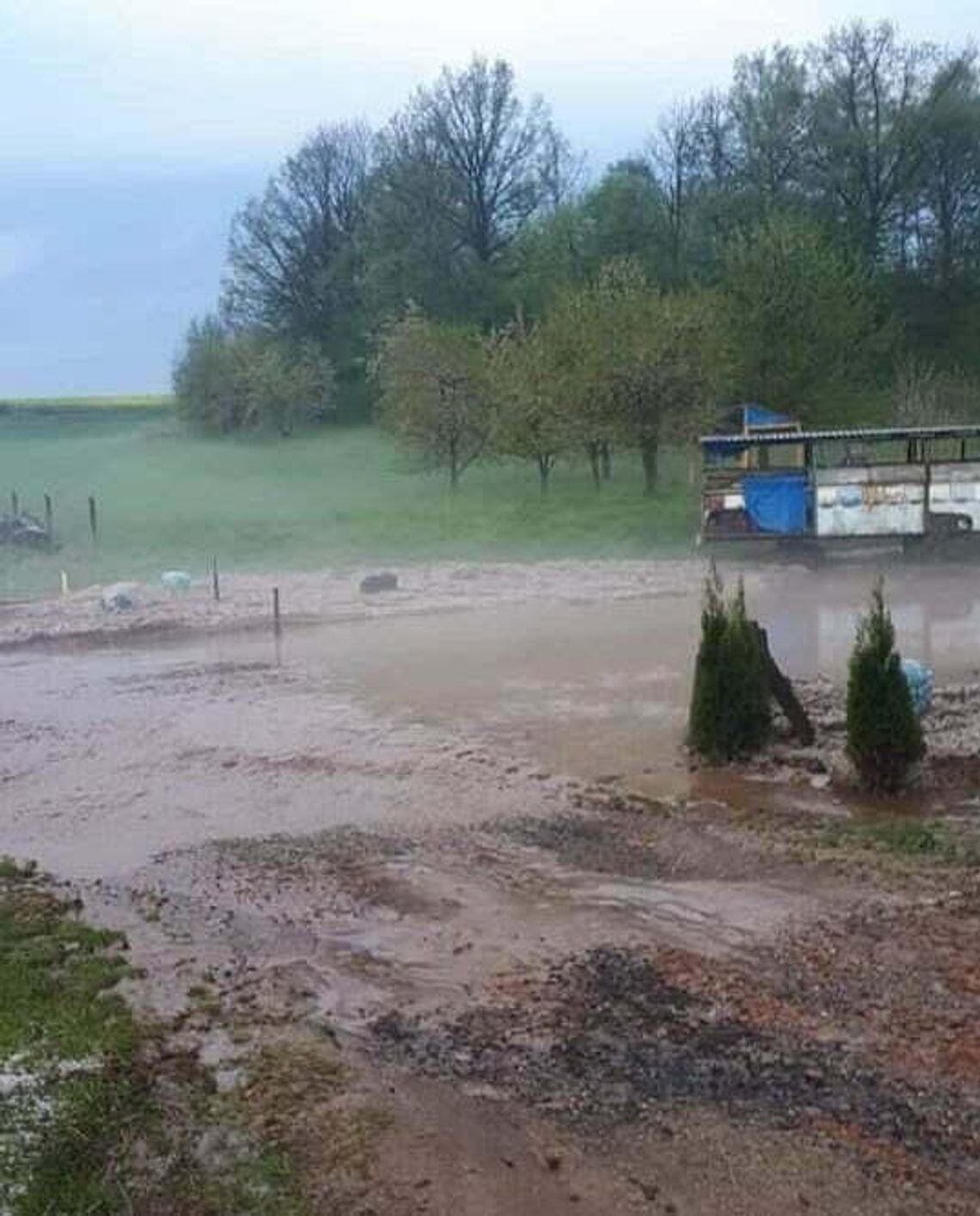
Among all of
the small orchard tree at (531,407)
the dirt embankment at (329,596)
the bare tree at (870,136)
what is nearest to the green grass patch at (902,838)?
the dirt embankment at (329,596)

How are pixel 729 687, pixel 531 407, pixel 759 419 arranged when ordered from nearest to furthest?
1. pixel 729 687
2. pixel 759 419
3. pixel 531 407

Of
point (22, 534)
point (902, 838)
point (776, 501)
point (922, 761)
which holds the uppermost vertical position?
point (776, 501)

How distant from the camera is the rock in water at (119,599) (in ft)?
89.0

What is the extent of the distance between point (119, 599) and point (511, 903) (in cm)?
1856

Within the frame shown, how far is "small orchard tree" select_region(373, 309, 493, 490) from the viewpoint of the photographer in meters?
44.4

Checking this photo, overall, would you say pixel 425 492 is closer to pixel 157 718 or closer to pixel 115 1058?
pixel 157 718

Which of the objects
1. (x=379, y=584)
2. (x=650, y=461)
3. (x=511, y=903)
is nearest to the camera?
(x=511, y=903)

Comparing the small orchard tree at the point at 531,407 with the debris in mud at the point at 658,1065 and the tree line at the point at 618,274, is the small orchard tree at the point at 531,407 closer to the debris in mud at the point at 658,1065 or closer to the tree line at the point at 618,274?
the tree line at the point at 618,274

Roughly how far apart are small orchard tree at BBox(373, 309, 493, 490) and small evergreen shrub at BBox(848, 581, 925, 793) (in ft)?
105

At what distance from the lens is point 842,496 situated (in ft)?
94.6

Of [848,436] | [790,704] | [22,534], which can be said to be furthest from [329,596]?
[790,704]

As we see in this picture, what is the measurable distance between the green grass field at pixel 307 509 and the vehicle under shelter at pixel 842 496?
4070 millimetres

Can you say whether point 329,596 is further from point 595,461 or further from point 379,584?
point 595,461

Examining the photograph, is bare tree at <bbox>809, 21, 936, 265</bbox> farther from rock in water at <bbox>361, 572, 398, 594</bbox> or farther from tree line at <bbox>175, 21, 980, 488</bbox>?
rock in water at <bbox>361, 572, 398, 594</bbox>
